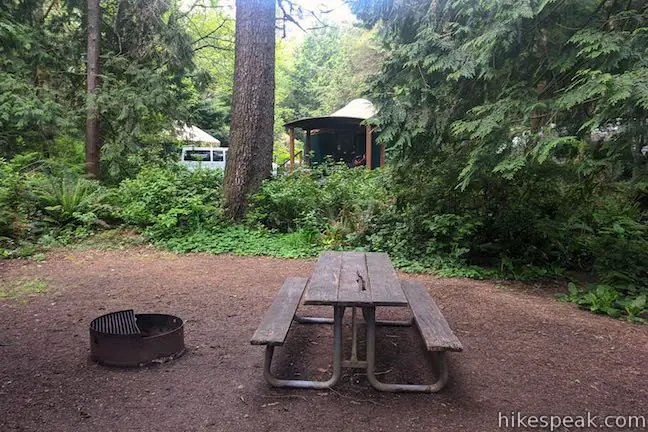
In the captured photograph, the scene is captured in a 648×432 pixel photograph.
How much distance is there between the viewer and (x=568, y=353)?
3.55 m

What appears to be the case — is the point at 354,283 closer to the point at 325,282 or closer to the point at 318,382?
the point at 325,282

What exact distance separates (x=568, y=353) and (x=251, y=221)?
580 cm

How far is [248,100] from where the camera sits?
338 inches

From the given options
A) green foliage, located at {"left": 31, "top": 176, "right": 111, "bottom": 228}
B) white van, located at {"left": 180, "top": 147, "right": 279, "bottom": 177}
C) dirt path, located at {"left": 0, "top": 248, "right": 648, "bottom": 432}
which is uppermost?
white van, located at {"left": 180, "top": 147, "right": 279, "bottom": 177}

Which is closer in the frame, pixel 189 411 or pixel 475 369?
pixel 189 411

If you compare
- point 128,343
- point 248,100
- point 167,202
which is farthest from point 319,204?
point 128,343

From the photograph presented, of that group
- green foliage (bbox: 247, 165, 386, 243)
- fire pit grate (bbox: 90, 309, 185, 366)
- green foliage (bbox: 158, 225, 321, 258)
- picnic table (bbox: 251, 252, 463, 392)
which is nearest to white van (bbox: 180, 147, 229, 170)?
green foliage (bbox: 247, 165, 386, 243)

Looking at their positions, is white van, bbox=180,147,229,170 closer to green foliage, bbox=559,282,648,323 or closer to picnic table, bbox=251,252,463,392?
green foliage, bbox=559,282,648,323

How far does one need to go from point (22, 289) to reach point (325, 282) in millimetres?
3833

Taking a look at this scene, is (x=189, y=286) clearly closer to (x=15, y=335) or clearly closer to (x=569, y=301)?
(x=15, y=335)

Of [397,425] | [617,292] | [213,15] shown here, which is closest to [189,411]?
[397,425]

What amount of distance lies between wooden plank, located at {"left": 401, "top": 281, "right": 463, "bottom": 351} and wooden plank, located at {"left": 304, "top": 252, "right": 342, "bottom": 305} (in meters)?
0.59

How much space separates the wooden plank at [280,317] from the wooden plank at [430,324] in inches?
32.9

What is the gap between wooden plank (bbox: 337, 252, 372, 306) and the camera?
2.65m
